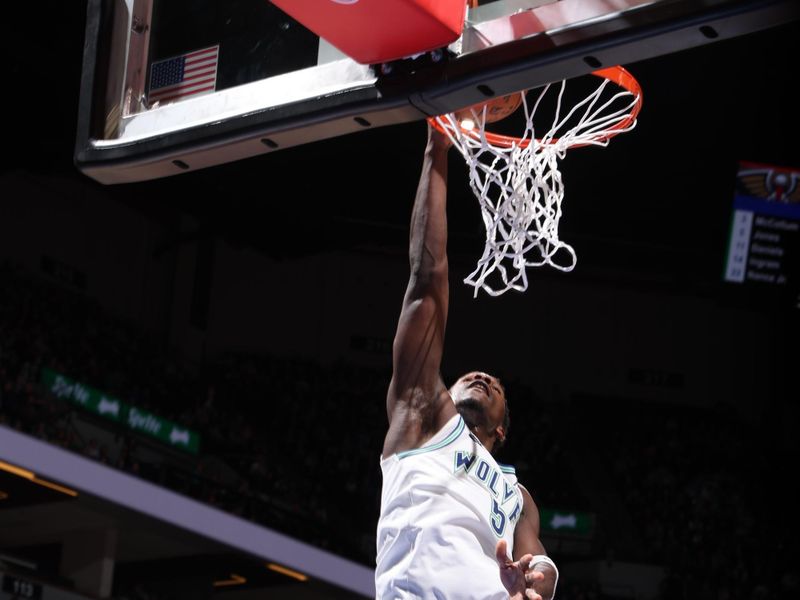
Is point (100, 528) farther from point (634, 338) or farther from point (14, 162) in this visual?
point (634, 338)

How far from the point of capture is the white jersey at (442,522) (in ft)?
9.62

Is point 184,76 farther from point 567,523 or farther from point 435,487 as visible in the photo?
point 567,523

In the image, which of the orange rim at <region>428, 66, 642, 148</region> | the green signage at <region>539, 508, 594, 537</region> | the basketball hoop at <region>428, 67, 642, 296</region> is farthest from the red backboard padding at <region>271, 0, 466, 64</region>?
the green signage at <region>539, 508, 594, 537</region>

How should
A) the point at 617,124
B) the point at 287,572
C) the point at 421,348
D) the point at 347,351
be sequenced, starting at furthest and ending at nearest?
1. the point at 347,351
2. the point at 287,572
3. the point at 617,124
4. the point at 421,348

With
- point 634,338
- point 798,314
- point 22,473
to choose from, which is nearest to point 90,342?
point 22,473

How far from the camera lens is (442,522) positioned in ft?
9.78

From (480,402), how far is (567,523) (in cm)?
1146

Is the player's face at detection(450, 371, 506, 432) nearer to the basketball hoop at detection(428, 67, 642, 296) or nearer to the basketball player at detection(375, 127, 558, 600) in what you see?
the basketball player at detection(375, 127, 558, 600)

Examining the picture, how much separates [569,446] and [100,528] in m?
7.52

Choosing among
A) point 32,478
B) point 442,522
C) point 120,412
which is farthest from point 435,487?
point 120,412

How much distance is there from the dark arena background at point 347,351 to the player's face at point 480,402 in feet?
20.5

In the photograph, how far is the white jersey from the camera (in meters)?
2.93

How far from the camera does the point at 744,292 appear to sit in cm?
1670

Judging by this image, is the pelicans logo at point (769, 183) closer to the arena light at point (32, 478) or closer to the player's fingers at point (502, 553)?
the arena light at point (32, 478)
